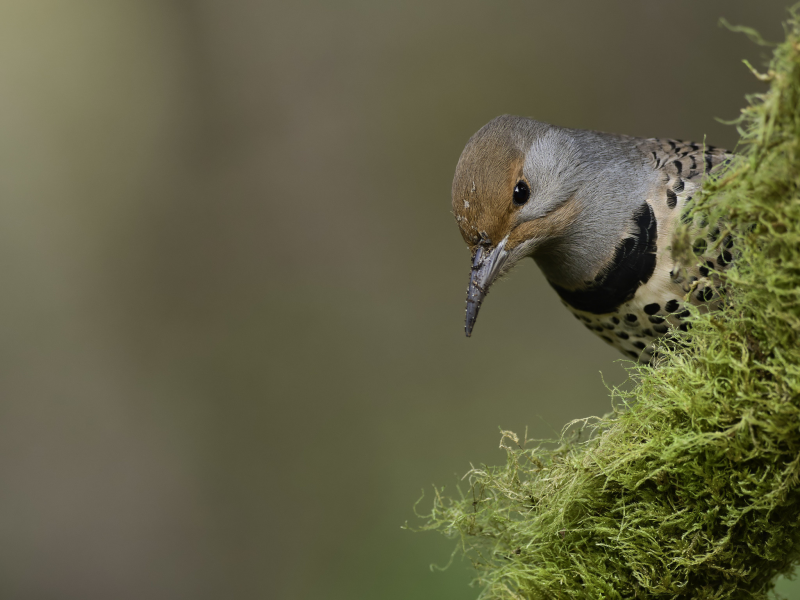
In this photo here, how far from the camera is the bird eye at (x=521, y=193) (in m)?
2.62

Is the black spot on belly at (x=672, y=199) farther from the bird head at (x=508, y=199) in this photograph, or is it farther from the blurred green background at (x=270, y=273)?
the blurred green background at (x=270, y=273)

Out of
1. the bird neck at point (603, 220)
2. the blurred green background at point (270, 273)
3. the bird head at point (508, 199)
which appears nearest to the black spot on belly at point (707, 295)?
the bird neck at point (603, 220)

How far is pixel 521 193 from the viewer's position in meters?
2.63

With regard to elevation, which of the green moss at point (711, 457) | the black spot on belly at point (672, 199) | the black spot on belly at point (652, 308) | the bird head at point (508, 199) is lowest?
the green moss at point (711, 457)

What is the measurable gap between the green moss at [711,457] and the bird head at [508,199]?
0.98 meters

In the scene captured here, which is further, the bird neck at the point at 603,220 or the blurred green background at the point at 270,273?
the blurred green background at the point at 270,273

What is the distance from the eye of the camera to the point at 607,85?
761 cm

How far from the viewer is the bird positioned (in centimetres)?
248

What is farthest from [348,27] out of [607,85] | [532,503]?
[532,503]

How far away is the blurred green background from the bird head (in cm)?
358

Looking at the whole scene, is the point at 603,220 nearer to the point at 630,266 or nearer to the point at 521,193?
the point at 630,266

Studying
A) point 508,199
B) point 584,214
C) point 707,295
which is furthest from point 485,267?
point 707,295

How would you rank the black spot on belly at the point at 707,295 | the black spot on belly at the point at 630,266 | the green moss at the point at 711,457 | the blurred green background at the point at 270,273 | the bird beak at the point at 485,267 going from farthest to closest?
1. the blurred green background at the point at 270,273
2. the bird beak at the point at 485,267
3. the black spot on belly at the point at 630,266
4. the black spot on belly at the point at 707,295
5. the green moss at the point at 711,457

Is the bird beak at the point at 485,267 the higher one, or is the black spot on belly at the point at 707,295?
the bird beak at the point at 485,267
